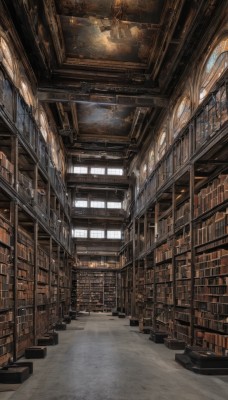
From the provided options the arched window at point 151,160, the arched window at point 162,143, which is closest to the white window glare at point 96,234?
the arched window at point 151,160

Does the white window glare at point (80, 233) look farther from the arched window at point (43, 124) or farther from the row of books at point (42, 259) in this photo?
the row of books at point (42, 259)

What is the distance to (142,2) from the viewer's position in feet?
47.9

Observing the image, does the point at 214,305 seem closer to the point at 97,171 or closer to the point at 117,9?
the point at 117,9

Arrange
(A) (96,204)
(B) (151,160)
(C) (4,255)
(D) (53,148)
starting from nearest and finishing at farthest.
Answer: (C) (4,255)
(D) (53,148)
(B) (151,160)
(A) (96,204)

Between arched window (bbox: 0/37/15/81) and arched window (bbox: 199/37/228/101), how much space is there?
20.5ft

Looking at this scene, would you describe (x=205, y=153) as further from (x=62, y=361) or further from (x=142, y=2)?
(x=62, y=361)

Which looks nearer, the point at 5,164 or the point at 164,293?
the point at 5,164

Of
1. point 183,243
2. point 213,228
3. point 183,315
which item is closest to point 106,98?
point 183,243

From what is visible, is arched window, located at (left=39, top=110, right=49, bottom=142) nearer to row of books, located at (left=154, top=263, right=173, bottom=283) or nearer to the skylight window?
row of books, located at (left=154, top=263, right=173, bottom=283)

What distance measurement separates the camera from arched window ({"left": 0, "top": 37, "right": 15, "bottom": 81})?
1339 cm

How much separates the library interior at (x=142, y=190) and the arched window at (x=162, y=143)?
0.66 ft

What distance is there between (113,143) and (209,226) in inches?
667

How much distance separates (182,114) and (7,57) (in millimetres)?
6941

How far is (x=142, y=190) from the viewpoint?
2431 cm
